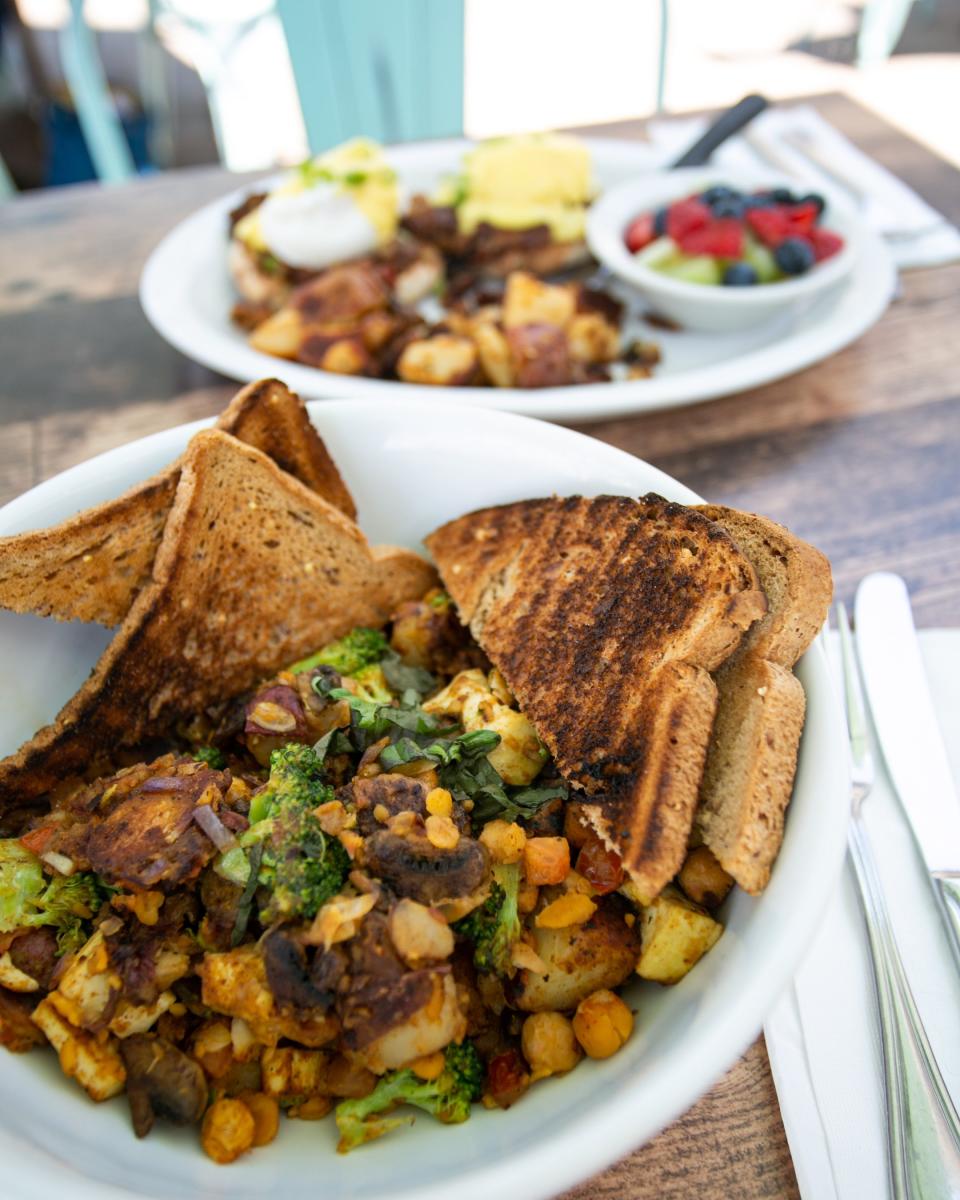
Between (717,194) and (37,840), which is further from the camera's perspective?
(717,194)

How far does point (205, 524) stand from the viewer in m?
1.75

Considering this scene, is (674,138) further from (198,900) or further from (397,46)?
(198,900)

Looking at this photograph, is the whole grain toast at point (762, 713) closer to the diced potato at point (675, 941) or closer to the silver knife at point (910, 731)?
the diced potato at point (675, 941)

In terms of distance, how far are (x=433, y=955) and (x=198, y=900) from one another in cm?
42

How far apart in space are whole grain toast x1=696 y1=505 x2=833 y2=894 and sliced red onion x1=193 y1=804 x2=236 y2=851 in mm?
752

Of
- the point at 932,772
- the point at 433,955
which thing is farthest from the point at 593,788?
the point at 932,772

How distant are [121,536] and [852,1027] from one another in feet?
5.19

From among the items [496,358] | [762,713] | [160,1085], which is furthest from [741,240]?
[160,1085]

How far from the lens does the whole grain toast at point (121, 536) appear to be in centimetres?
161

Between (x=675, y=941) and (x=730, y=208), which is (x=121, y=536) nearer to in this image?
(x=675, y=941)

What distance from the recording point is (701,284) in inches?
124

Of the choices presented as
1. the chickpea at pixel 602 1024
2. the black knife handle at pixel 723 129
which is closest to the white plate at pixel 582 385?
the black knife handle at pixel 723 129

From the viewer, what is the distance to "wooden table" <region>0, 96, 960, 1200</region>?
245 cm

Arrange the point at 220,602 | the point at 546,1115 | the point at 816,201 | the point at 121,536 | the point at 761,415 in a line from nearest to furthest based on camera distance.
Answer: the point at 546,1115
the point at 121,536
the point at 220,602
the point at 761,415
the point at 816,201
